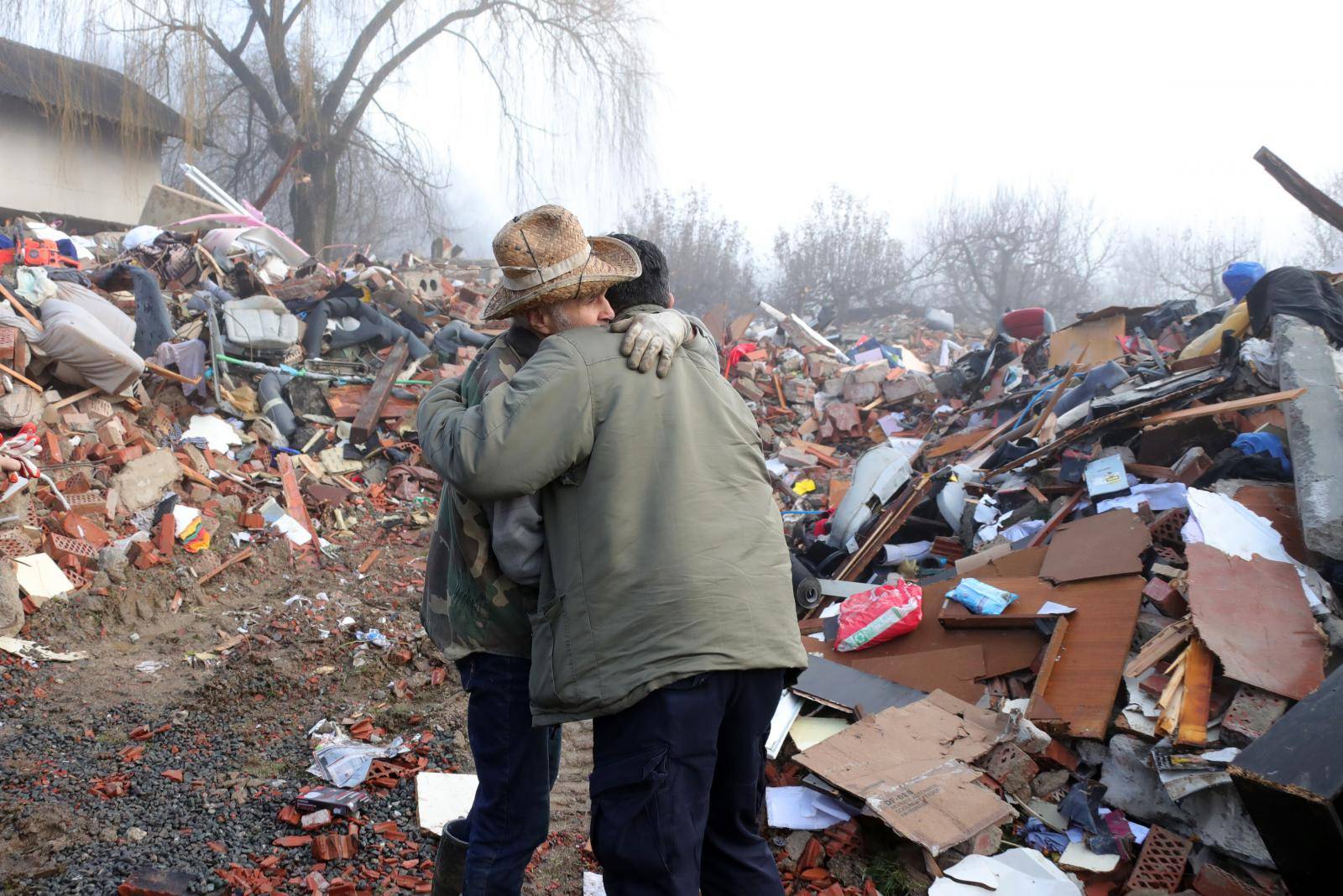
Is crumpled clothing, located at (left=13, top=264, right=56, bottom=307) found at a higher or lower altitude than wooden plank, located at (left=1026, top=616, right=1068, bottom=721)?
higher

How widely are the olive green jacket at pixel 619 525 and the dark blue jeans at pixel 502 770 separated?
224mm

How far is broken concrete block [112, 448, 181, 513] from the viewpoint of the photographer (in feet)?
18.9

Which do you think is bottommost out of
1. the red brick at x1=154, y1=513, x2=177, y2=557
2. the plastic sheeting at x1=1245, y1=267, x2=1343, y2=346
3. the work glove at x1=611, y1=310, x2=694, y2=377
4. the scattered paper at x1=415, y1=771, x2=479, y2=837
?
the red brick at x1=154, y1=513, x2=177, y2=557

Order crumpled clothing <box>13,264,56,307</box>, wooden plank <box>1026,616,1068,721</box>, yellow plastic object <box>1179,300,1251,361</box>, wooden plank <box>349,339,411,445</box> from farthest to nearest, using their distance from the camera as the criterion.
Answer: wooden plank <box>349,339,411,445</box> → crumpled clothing <box>13,264,56,307</box> → yellow plastic object <box>1179,300,1251,361</box> → wooden plank <box>1026,616,1068,721</box>

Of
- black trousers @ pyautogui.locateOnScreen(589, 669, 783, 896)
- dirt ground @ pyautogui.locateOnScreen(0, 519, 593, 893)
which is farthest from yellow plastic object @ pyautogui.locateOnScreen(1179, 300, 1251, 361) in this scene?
black trousers @ pyautogui.locateOnScreen(589, 669, 783, 896)

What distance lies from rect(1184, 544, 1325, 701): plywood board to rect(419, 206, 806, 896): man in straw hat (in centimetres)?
250

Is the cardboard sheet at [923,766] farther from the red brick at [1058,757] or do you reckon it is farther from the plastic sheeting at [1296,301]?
the plastic sheeting at [1296,301]

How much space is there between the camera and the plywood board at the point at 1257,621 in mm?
3148

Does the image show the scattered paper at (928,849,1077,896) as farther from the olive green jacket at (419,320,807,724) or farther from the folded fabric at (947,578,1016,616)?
the olive green jacket at (419,320,807,724)

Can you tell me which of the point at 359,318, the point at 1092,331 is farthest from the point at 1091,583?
the point at 359,318

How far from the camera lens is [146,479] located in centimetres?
595

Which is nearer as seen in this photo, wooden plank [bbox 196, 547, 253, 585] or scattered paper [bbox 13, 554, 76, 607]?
scattered paper [bbox 13, 554, 76, 607]

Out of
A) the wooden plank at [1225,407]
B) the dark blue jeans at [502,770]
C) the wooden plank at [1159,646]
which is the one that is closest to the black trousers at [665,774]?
the dark blue jeans at [502,770]

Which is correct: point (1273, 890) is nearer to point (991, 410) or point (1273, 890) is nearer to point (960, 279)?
point (991, 410)
